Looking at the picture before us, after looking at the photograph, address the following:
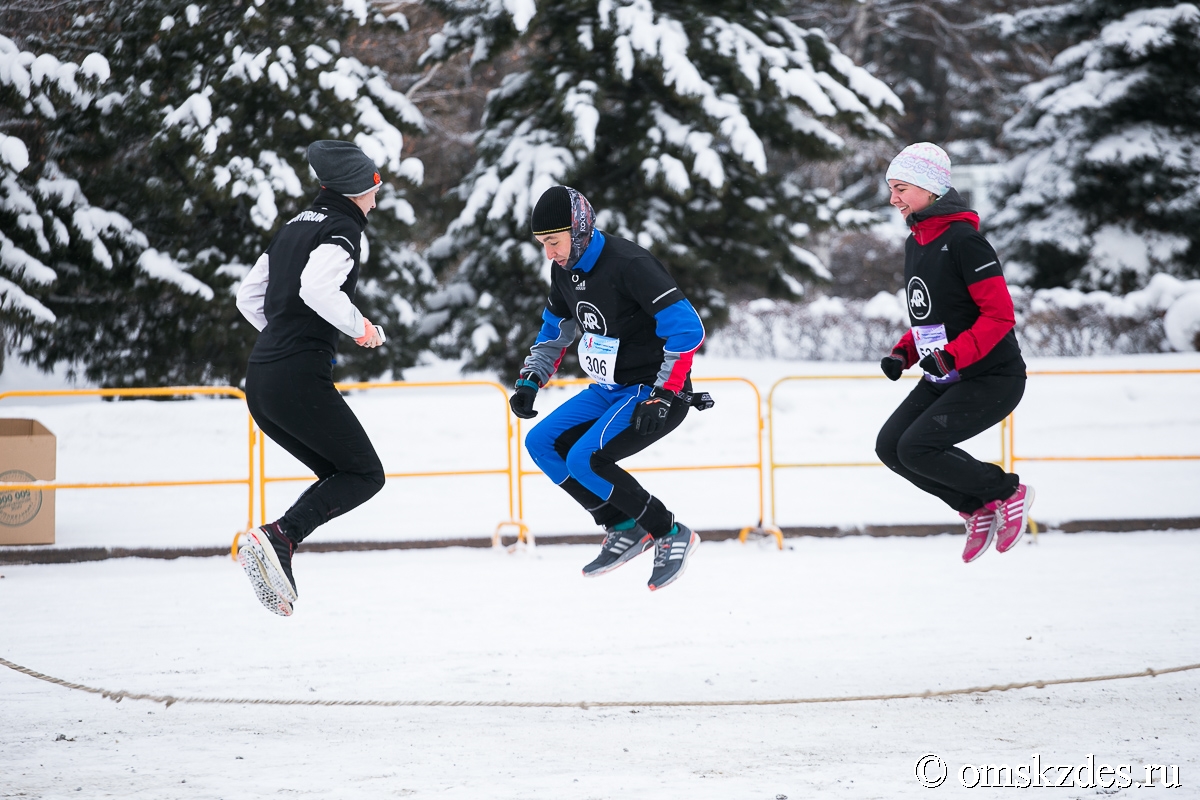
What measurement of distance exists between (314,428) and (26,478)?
19.4 feet

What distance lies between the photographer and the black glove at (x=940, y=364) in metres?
4.95

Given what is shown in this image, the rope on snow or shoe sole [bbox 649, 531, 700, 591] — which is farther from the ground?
shoe sole [bbox 649, 531, 700, 591]

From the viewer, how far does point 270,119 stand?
1277 cm

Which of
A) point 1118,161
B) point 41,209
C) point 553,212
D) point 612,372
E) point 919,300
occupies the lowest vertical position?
point 612,372

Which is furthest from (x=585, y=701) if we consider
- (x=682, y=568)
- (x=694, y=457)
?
(x=694, y=457)

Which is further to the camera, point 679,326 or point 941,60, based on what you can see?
point 941,60

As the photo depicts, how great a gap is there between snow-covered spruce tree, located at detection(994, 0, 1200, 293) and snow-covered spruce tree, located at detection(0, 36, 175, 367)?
542 inches

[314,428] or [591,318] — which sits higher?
[591,318]

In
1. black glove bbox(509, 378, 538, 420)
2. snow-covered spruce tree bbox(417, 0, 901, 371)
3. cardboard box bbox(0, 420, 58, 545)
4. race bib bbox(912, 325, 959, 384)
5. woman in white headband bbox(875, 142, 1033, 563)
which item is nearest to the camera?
woman in white headband bbox(875, 142, 1033, 563)

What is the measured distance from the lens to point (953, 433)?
5.14 metres

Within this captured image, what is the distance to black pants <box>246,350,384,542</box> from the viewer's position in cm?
463

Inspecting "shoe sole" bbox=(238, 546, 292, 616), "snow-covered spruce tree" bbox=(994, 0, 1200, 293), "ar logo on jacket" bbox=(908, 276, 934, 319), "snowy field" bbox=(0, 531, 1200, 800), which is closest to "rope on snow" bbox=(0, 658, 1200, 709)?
"snowy field" bbox=(0, 531, 1200, 800)

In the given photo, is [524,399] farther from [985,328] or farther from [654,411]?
[985,328]

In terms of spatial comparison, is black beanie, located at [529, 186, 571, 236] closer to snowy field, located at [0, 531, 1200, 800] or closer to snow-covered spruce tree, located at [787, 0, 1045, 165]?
snowy field, located at [0, 531, 1200, 800]
